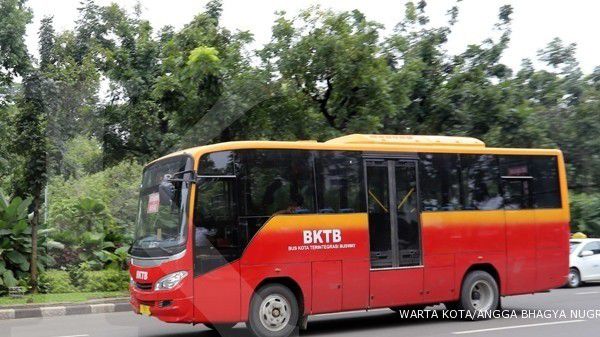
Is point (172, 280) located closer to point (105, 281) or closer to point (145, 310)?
point (145, 310)

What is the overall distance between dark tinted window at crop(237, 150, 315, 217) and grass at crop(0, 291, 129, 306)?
7204mm

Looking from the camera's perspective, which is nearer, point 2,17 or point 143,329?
point 143,329

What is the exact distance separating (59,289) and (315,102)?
8.26m

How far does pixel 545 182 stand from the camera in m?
12.3

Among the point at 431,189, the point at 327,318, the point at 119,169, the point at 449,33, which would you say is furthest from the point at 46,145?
the point at 119,169

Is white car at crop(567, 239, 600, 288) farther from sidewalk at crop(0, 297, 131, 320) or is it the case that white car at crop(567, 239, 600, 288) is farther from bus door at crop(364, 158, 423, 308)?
sidewalk at crop(0, 297, 131, 320)

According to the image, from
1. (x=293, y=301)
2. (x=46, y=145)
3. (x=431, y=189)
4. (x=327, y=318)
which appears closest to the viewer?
(x=293, y=301)

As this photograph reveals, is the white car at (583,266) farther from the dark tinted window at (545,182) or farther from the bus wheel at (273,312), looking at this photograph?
the bus wheel at (273,312)

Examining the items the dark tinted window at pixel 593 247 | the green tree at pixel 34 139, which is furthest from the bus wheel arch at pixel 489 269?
the green tree at pixel 34 139

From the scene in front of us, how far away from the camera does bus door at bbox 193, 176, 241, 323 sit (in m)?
8.95

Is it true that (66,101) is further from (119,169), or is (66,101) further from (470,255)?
(119,169)

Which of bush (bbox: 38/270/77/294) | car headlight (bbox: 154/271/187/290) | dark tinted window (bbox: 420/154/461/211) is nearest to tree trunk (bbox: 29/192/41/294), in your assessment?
bush (bbox: 38/270/77/294)

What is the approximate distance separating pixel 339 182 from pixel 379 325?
2.74 metres

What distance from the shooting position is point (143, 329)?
11.2 meters
